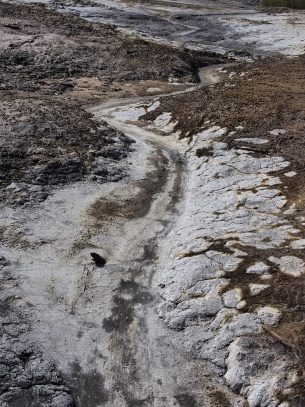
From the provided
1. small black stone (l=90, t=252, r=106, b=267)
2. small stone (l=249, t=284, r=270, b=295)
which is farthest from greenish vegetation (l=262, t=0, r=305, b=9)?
small stone (l=249, t=284, r=270, b=295)

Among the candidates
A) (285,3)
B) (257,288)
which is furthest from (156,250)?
(285,3)

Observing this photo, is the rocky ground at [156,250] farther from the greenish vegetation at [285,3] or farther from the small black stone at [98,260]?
the greenish vegetation at [285,3]

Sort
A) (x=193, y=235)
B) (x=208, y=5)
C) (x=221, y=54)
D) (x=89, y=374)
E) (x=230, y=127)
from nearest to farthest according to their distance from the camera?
1. (x=89, y=374)
2. (x=193, y=235)
3. (x=230, y=127)
4. (x=221, y=54)
5. (x=208, y=5)

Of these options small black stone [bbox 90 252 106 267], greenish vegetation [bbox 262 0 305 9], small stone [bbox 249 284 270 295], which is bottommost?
small black stone [bbox 90 252 106 267]

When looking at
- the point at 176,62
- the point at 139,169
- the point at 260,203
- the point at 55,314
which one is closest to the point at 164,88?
the point at 176,62

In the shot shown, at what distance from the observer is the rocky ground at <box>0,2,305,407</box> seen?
8.12m

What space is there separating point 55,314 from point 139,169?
7132mm

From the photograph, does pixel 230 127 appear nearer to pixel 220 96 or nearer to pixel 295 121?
pixel 295 121

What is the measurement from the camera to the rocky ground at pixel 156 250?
812 cm

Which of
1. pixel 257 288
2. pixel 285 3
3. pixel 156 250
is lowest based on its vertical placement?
pixel 156 250

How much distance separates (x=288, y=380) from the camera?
7.32m

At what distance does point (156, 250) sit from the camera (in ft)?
38.2

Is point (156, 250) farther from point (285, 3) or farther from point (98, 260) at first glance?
point (285, 3)

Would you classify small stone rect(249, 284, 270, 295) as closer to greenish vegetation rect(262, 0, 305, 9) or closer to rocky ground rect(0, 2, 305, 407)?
rocky ground rect(0, 2, 305, 407)
